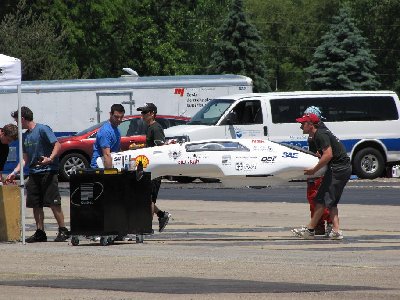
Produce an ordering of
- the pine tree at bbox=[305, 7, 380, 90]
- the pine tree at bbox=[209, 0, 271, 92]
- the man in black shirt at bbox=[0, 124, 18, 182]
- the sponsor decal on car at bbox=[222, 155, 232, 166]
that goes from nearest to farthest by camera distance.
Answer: the man in black shirt at bbox=[0, 124, 18, 182] < the sponsor decal on car at bbox=[222, 155, 232, 166] < the pine tree at bbox=[305, 7, 380, 90] < the pine tree at bbox=[209, 0, 271, 92]

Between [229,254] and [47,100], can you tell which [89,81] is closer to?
[47,100]

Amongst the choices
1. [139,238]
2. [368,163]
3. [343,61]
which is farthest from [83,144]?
[343,61]

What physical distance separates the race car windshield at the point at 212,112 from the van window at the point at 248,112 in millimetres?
267

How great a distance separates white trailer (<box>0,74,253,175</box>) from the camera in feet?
133

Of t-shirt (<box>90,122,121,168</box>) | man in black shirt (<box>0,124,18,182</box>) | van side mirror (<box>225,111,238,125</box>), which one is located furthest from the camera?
van side mirror (<box>225,111,238,125</box>)

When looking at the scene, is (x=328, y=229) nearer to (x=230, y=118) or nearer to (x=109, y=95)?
(x=230, y=118)

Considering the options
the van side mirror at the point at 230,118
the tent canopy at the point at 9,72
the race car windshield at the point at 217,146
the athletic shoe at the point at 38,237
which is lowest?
the athletic shoe at the point at 38,237

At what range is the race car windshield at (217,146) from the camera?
68.4 feet

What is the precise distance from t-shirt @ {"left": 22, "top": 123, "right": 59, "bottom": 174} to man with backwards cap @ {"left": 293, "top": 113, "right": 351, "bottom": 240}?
3266 millimetres

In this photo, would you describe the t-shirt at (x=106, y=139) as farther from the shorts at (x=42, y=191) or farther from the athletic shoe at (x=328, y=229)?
the athletic shoe at (x=328, y=229)

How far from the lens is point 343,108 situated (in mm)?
38250

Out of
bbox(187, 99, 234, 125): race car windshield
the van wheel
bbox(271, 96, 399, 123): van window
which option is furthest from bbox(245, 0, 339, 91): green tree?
bbox(187, 99, 234, 125): race car windshield

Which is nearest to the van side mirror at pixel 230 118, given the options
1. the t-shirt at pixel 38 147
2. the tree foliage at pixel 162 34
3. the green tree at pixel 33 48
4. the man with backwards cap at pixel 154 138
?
the man with backwards cap at pixel 154 138

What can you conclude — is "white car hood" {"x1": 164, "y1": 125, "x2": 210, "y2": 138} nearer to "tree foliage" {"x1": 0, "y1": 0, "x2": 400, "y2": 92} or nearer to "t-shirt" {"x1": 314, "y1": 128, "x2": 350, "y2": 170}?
"t-shirt" {"x1": 314, "y1": 128, "x2": 350, "y2": 170}
